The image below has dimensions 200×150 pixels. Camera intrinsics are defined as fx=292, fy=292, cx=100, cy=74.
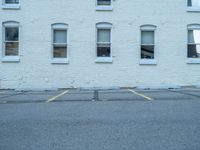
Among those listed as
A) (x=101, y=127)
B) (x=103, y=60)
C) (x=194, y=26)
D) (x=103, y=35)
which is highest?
(x=194, y=26)

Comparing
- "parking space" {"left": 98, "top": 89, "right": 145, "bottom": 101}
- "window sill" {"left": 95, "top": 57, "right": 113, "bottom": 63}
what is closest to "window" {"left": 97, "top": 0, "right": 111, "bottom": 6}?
"window sill" {"left": 95, "top": 57, "right": 113, "bottom": 63}

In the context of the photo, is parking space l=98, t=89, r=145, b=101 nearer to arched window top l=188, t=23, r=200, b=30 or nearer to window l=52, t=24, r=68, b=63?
window l=52, t=24, r=68, b=63

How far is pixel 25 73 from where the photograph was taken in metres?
18.5

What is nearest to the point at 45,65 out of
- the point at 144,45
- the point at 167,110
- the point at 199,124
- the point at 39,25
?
the point at 39,25

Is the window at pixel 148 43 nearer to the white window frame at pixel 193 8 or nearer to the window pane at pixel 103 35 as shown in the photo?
the window pane at pixel 103 35

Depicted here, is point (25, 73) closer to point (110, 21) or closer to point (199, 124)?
point (110, 21)

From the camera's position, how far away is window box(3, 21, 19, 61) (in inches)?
739

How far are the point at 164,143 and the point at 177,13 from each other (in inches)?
611

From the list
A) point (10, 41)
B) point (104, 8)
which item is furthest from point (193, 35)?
point (10, 41)

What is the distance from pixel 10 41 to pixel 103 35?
6.01 metres

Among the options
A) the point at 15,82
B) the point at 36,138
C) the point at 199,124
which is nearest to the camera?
the point at 36,138

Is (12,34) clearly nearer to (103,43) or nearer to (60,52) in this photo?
(60,52)

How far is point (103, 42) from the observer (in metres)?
18.9

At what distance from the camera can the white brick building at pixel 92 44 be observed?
18547mm
